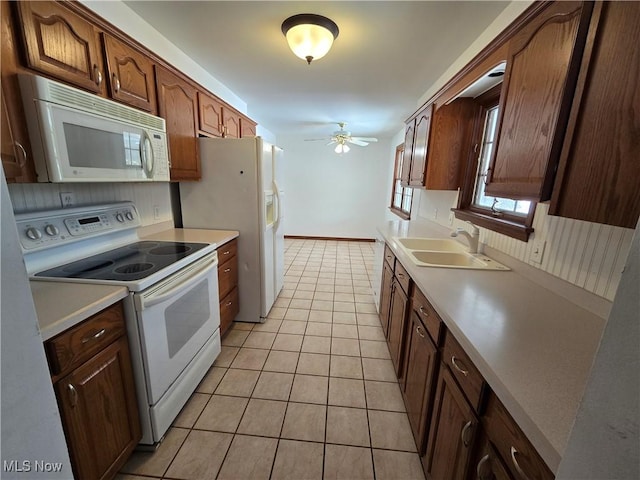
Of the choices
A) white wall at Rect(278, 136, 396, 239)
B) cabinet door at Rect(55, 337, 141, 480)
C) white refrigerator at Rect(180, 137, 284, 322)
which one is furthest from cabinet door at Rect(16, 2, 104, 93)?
white wall at Rect(278, 136, 396, 239)

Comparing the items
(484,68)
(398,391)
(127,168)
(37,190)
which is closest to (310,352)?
(398,391)

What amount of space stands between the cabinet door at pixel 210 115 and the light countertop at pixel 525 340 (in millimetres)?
2199

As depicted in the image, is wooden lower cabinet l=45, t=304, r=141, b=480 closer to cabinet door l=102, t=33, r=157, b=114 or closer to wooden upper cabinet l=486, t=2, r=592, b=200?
cabinet door l=102, t=33, r=157, b=114

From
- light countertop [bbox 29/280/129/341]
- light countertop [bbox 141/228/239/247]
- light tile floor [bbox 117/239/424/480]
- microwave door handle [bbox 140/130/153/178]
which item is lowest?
light tile floor [bbox 117/239/424/480]

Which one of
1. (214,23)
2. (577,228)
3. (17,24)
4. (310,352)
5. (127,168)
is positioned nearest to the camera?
(17,24)

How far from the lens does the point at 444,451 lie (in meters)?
1.03

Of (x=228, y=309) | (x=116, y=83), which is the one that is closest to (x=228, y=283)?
(x=228, y=309)

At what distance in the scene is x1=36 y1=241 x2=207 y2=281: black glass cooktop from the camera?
4.19 feet

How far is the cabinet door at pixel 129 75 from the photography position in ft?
4.64

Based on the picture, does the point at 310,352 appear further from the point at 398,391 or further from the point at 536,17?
the point at 536,17

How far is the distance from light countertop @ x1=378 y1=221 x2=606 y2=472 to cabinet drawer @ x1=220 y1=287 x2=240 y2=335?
5.33 ft

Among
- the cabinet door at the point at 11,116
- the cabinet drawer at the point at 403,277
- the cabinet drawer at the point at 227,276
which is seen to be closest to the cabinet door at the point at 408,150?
the cabinet drawer at the point at 403,277

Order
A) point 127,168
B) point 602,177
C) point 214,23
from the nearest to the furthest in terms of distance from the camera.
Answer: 1. point 602,177
2. point 127,168
3. point 214,23

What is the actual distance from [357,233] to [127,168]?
5225 mm
